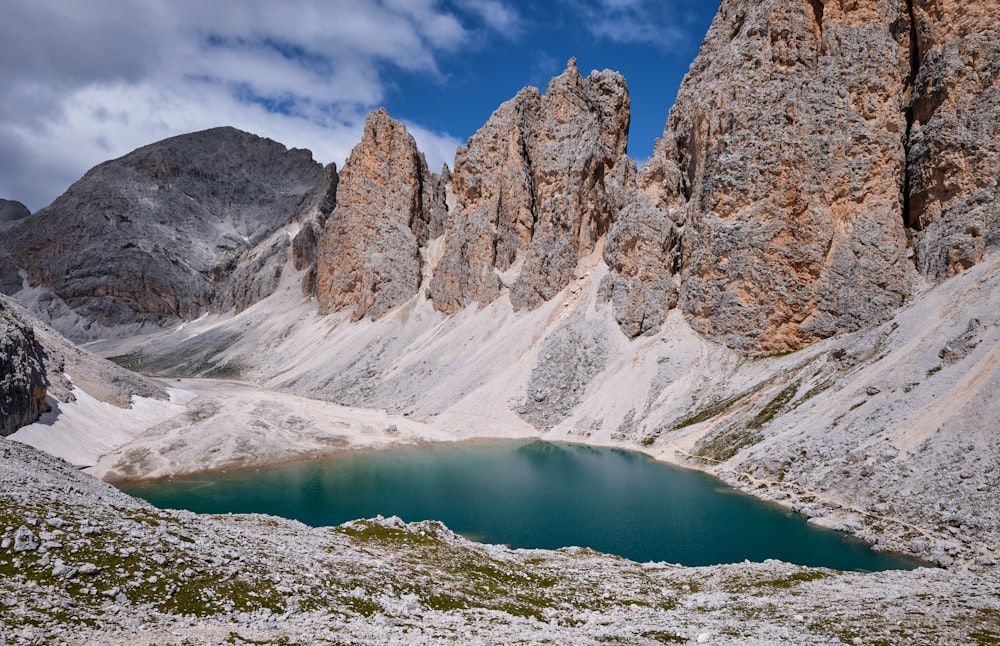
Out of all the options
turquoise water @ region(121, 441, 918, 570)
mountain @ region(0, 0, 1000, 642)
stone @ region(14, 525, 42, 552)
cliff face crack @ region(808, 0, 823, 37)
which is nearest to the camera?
stone @ region(14, 525, 42, 552)

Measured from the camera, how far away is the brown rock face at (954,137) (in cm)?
7106

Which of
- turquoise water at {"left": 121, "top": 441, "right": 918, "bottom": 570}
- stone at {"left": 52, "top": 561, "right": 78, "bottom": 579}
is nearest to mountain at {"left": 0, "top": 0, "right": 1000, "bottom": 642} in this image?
stone at {"left": 52, "top": 561, "right": 78, "bottom": 579}

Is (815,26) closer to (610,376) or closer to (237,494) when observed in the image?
(610,376)

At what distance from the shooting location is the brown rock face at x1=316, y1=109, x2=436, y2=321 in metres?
149

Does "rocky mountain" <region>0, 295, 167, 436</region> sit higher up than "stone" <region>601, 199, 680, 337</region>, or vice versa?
"stone" <region>601, 199, 680, 337</region>

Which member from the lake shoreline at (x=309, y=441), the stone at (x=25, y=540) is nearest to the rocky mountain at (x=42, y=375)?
the lake shoreline at (x=309, y=441)

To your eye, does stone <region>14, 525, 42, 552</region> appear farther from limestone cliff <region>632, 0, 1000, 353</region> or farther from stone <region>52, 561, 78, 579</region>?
limestone cliff <region>632, 0, 1000, 353</region>

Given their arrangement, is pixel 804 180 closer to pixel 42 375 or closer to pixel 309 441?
pixel 309 441

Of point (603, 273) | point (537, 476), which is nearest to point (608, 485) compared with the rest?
point (537, 476)

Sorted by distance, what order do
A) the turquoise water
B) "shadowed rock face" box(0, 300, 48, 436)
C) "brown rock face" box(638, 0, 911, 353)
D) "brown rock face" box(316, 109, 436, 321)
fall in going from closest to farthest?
the turquoise water, "shadowed rock face" box(0, 300, 48, 436), "brown rock face" box(638, 0, 911, 353), "brown rock face" box(316, 109, 436, 321)

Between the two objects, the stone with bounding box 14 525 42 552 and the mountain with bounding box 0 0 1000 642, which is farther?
the mountain with bounding box 0 0 1000 642

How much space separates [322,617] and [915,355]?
6144 centimetres

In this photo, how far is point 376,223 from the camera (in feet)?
508

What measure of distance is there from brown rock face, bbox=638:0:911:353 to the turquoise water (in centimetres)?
3166
